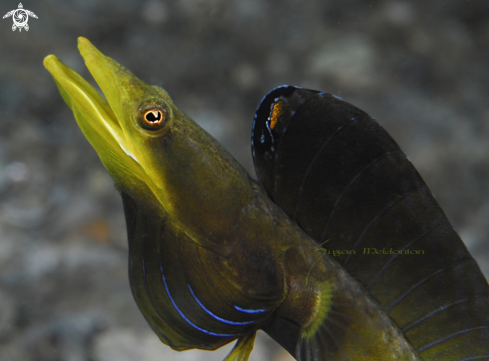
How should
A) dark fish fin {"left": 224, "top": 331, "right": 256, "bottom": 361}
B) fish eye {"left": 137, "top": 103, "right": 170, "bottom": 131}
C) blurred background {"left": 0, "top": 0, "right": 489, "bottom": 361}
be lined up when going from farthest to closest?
blurred background {"left": 0, "top": 0, "right": 489, "bottom": 361}, dark fish fin {"left": 224, "top": 331, "right": 256, "bottom": 361}, fish eye {"left": 137, "top": 103, "right": 170, "bottom": 131}

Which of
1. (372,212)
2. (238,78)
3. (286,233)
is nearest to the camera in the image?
(286,233)

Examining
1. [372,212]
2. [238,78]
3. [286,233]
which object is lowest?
[286,233]

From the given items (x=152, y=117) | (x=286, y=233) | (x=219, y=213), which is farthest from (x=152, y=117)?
(x=286, y=233)

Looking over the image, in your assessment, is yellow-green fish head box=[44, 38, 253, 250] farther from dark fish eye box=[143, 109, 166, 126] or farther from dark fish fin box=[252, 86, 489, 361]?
dark fish fin box=[252, 86, 489, 361]

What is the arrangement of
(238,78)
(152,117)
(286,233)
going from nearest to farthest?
(152,117), (286,233), (238,78)

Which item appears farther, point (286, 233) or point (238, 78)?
point (238, 78)

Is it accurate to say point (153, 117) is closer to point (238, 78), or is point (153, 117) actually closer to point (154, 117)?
point (154, 117)

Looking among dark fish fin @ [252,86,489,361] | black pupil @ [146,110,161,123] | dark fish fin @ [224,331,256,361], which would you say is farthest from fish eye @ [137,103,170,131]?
dark fish fin @ [224,331,256,361]

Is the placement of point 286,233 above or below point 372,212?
below
